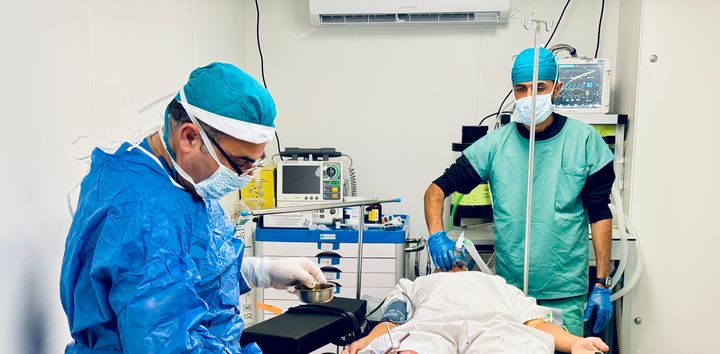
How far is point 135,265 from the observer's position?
37.0 inches

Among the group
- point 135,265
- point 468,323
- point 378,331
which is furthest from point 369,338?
point 135,265

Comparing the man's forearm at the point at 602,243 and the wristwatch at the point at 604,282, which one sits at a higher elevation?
the man's forearm at the point at 602,243

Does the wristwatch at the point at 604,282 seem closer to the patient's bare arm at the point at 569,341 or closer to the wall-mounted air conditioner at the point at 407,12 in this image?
the patient's bare arm at the point at 569,341

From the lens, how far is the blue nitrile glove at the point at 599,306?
6.53 feet

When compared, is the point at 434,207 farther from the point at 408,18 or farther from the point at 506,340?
the point at 408,18

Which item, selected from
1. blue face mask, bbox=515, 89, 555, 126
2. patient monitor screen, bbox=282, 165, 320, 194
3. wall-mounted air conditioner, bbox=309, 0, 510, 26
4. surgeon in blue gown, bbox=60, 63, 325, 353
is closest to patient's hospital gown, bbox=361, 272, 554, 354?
blue face mask, bbox=515, 89, 555, 126

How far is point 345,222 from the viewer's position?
2.68 meters

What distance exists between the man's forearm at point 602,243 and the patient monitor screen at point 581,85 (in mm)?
750

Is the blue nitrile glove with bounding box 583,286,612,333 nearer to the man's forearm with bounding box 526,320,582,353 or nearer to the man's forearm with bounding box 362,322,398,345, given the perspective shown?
the man's forearm with bounding box 526,320,582,353

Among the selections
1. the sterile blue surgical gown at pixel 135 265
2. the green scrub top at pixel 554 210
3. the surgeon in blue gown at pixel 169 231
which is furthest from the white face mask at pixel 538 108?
the sterile blue surgical gown at pixel 135 265

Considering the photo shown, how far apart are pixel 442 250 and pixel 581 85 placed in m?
1.15
